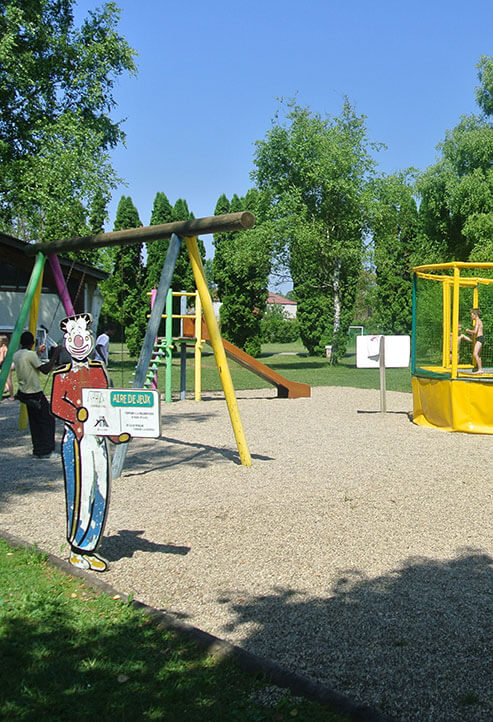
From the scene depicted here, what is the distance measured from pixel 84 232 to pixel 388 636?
1938cm

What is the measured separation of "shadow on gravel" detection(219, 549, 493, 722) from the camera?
302 cm

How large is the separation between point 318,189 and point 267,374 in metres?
17.6

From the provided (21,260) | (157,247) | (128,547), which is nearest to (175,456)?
(128,547)

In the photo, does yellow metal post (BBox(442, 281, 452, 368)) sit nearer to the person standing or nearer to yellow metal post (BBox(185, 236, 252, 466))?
yellow metal post (BBox(185, 236, 252, 466))

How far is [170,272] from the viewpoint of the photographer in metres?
7.29

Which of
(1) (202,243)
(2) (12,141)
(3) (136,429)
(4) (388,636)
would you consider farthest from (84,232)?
(1) (202,243)

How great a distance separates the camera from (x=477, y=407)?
10.6m

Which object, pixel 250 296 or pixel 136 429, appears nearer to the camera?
pixel 136 429

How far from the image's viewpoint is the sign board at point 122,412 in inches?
169

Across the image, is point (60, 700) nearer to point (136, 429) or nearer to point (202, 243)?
point (136, 429)

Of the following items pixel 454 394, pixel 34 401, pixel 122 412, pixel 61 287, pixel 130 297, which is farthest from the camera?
pixel 130 297

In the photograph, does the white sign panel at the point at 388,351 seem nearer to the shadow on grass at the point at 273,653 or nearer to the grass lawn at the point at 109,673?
the shadow on grass at the point at 273,653

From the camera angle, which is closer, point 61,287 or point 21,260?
point 61,287

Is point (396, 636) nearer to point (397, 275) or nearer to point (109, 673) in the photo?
point (109, 673)
